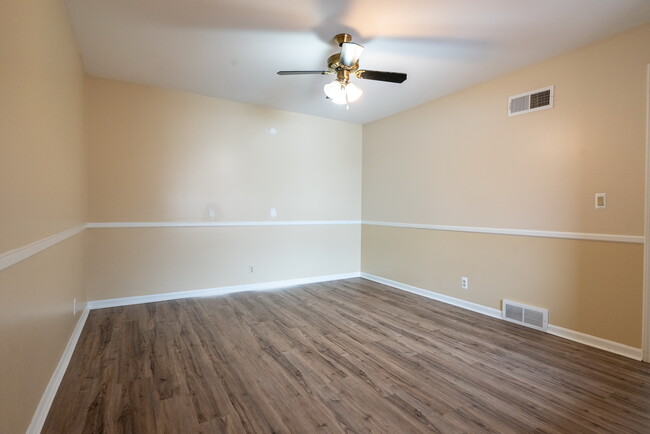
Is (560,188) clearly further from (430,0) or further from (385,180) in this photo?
(385,180)

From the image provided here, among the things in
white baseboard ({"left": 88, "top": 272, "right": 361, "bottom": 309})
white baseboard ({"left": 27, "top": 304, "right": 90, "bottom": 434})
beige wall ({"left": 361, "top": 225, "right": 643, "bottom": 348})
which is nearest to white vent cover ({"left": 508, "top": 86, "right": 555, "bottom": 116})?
beige wall ({"left": 361, "top": 225, "right": 643, "bottom": 348})

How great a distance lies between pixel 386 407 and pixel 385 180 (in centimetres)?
345

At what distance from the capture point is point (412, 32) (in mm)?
2434

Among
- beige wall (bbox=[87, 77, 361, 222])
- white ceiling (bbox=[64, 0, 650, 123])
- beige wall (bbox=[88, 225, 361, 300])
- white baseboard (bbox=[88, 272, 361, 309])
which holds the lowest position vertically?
white baseboard (bbox=[88, 272, 361, 309])

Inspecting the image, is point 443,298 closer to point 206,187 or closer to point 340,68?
point 340,68

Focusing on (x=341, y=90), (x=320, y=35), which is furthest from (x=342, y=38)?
(x=341, y=90)

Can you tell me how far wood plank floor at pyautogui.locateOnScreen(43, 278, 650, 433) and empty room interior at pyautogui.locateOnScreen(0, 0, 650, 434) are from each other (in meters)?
0.02

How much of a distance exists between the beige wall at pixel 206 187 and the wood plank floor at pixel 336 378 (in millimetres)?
748

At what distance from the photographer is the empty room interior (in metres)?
1.66

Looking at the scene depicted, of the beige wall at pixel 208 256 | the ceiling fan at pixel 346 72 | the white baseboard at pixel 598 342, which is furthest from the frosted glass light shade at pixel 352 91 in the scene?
the white baseboard at pixel 598 342

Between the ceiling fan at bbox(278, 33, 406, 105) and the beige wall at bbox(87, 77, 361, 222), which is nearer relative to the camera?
the ceiling fan at bbox(278, 33, 406, 105)

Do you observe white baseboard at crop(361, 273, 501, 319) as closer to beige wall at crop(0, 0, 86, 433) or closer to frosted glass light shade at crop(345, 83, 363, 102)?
frosted glass light shade at crop(345, 83, 363, 102)

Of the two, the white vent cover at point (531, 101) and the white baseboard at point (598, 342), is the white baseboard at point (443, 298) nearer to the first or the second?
the white baseboard at point (598, 342)

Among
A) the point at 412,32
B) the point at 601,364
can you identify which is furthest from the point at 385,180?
the point at 601,364
